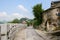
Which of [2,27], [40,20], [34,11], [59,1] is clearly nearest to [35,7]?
[34,11]

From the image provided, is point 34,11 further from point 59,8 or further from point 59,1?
point 59,8

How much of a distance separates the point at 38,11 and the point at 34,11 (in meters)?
1.71

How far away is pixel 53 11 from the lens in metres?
27.6

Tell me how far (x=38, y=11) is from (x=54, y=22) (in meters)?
11.9

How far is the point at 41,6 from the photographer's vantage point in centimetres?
3894

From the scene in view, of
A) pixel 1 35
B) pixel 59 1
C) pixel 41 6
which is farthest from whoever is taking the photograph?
pixel 41 6

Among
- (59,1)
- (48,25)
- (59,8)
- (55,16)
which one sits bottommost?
(48,25)

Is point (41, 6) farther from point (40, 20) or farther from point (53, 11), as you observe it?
point (53, 11)

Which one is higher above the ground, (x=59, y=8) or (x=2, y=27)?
(x=59, y=8)

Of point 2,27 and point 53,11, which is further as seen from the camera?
point 53,11

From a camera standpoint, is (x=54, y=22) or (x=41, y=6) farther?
(x=41, y=6)

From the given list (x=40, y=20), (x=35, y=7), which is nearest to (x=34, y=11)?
(x=35, y=7)

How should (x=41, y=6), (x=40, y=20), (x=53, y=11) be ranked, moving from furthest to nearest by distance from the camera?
(x=41, y=6)
(x=40, y=20)
(x=53, y=11)

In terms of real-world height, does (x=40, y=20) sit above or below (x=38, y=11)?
below
